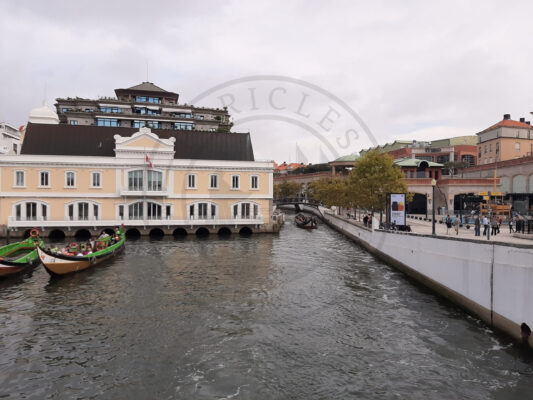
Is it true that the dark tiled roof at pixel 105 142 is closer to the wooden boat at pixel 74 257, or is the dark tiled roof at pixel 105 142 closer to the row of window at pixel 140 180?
the row of window at pixel 140 180

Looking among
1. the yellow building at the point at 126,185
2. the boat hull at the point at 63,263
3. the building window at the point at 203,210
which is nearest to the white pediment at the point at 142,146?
the yellow building at the point at 126,185

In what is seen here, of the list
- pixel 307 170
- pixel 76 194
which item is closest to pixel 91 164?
pixel 76 194

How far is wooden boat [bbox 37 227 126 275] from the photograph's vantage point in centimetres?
2876

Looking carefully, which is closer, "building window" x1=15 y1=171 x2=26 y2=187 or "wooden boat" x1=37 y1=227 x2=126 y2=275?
"wooden boat" x1=37 y1=227 x2=126 y2=275

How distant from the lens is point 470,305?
21.0m

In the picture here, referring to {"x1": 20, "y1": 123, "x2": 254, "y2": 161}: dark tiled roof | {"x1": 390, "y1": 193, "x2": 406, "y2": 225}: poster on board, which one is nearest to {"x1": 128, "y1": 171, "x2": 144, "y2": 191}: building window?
{"x1": 20, "y1": 123, "x2": 254, "y2": 161}: dark tiled roof

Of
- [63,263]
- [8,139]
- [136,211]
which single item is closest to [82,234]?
[136,211]

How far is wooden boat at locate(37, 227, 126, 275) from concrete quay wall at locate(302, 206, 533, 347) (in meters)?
26.2

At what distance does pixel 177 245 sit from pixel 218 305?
930 inches

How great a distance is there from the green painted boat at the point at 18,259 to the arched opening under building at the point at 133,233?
49.4 feet

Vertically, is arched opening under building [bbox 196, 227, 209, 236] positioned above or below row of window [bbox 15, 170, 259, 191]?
below

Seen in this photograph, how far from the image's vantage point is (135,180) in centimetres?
5269

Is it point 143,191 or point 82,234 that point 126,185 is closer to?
point 143,191

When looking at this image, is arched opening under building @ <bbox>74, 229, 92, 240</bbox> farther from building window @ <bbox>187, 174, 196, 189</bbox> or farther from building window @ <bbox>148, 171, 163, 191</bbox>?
building window @ <bbox>187, 174, 196, 189</bbox>
